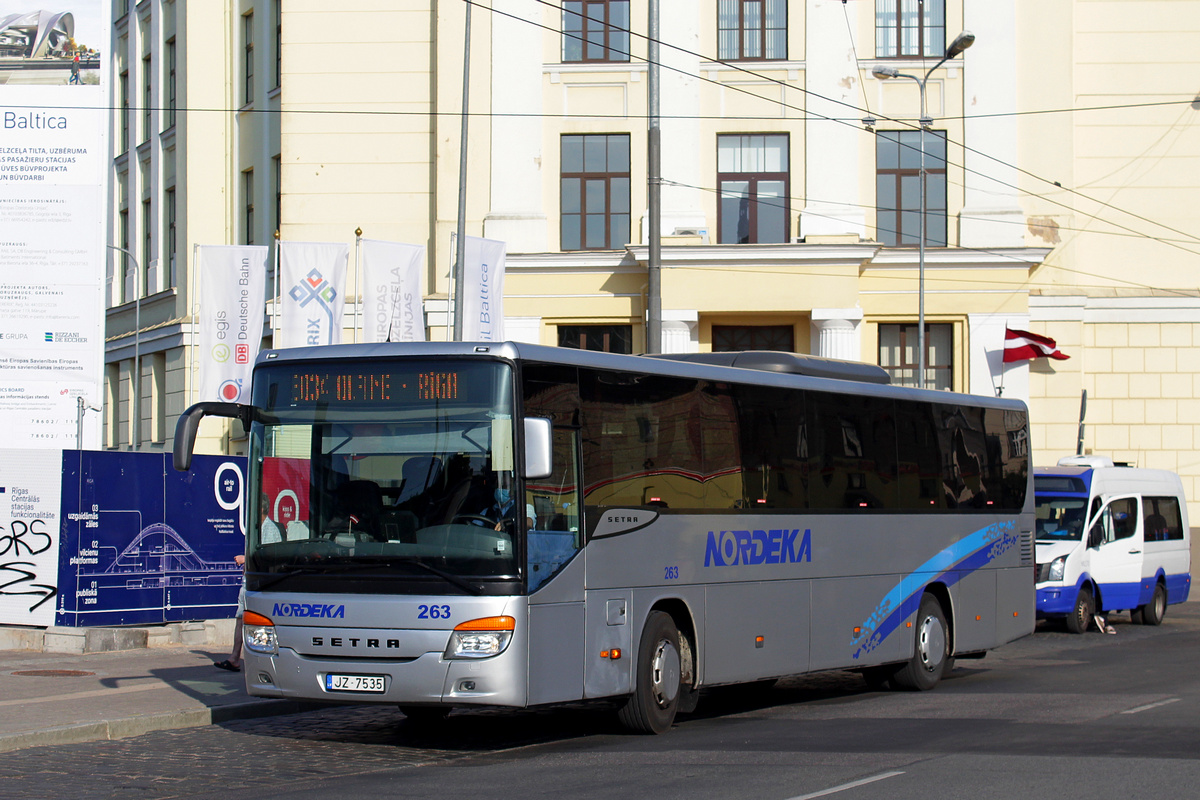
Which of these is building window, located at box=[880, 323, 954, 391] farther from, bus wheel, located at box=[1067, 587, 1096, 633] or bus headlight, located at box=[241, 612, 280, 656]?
bus headlight, located at box=[241, 612, 280, 656]

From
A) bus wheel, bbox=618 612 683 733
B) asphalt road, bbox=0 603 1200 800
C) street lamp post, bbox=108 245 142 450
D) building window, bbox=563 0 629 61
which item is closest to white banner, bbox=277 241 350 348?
building window, bbox=563 0 629 61

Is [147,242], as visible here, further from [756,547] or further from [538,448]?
[538,448]

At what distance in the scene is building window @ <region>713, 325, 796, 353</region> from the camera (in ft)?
104

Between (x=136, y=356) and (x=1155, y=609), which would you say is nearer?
(x=1155, y=609)

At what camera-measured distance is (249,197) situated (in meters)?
36.2

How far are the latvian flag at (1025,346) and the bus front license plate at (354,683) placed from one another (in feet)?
77.6

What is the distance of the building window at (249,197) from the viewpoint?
3594 centimetres

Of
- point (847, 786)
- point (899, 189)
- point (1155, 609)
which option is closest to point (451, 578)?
point (847, 786)

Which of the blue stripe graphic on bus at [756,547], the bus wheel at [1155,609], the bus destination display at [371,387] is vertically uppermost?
the bus destination display at [371,387]

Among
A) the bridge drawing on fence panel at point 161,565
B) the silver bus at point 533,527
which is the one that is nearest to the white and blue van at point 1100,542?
the silver bus at point 533,527

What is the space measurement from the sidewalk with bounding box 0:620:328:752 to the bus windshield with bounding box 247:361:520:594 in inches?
80.4

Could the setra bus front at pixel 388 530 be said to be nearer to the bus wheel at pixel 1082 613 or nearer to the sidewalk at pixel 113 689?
the sidewalk at pixel 113 689

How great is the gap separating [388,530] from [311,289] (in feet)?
56.6

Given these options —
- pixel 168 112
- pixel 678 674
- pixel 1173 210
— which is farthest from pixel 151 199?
pixel 678 674
